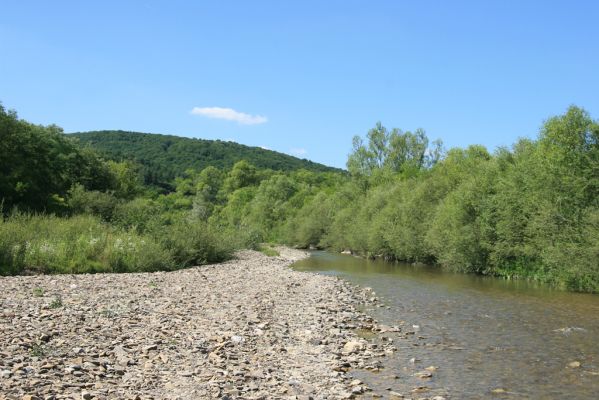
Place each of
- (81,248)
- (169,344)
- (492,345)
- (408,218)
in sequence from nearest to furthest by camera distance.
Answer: (169,344)
(492,345)
(81,248)
(408,218)

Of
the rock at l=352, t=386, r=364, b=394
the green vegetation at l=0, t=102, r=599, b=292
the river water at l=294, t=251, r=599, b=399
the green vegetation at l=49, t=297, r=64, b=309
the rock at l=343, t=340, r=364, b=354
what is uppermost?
the green vegetation at l=0, t=102, r=599, b=292

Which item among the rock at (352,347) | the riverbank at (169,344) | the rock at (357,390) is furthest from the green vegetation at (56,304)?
the rock at (357,390)

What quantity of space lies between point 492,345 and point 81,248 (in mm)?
23407

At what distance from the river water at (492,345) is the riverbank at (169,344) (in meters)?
1.24

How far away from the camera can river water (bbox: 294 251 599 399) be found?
10.7 meters

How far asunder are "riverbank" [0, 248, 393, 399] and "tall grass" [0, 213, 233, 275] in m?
5.50

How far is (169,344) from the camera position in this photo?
12.3m

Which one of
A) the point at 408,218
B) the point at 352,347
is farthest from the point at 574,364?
the point at 408,218

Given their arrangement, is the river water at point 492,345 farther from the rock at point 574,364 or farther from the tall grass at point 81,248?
the tall grass at point 81,248

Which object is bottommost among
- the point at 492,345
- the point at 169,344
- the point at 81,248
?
the point at 169,344

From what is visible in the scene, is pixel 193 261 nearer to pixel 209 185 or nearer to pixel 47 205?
pixel 47 205

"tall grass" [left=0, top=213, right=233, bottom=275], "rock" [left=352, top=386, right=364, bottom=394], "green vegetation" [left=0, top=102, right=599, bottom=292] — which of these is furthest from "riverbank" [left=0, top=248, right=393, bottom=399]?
"green vegetation" [left=0, top=102, right=599, bottom=292]

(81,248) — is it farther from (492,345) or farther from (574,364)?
(574,364)

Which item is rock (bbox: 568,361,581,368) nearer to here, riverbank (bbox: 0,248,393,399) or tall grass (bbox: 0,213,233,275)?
riverbank (bbox: 0,248,393,399)
